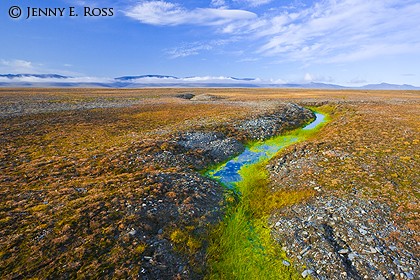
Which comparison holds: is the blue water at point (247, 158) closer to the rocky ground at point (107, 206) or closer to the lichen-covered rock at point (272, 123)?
the rocky ground at point (107, 206)

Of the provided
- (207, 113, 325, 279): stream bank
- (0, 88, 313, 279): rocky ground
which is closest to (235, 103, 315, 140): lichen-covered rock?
(0, 88, 313, 279): rocky ground

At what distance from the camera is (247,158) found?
27156 mm

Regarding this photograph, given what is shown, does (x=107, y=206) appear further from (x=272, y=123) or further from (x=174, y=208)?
(x=272, y=123)

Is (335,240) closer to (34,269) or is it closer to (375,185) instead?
(375,185)

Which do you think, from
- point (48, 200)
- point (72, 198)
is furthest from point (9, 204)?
point (72, 198)

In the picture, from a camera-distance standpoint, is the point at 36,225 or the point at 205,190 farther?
the point at 205,190

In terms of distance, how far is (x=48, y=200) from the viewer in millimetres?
15031

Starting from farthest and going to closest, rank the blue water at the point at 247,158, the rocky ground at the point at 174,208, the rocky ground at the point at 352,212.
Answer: the blue water at the point at 247,158, the rocky ground at the point at 352,212, the rocky ground at the point at 174,208

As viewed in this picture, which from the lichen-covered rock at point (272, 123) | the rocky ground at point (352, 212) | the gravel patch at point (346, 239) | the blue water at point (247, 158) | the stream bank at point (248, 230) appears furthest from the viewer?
the lichen-covered rock at point (272, 123)

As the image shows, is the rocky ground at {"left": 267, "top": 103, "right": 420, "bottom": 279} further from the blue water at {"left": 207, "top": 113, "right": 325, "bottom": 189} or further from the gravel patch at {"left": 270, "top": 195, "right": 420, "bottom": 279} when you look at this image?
the blue water at {"left": 207, "top": 113, "right": 325, "bottom": 189}

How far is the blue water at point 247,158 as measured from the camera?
21803 mm

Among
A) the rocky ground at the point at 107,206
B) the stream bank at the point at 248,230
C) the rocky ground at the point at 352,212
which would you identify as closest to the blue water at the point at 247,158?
the stream bank at the point at 248,230

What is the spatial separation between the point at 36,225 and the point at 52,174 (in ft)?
25.0

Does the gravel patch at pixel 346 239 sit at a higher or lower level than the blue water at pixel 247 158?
lower
